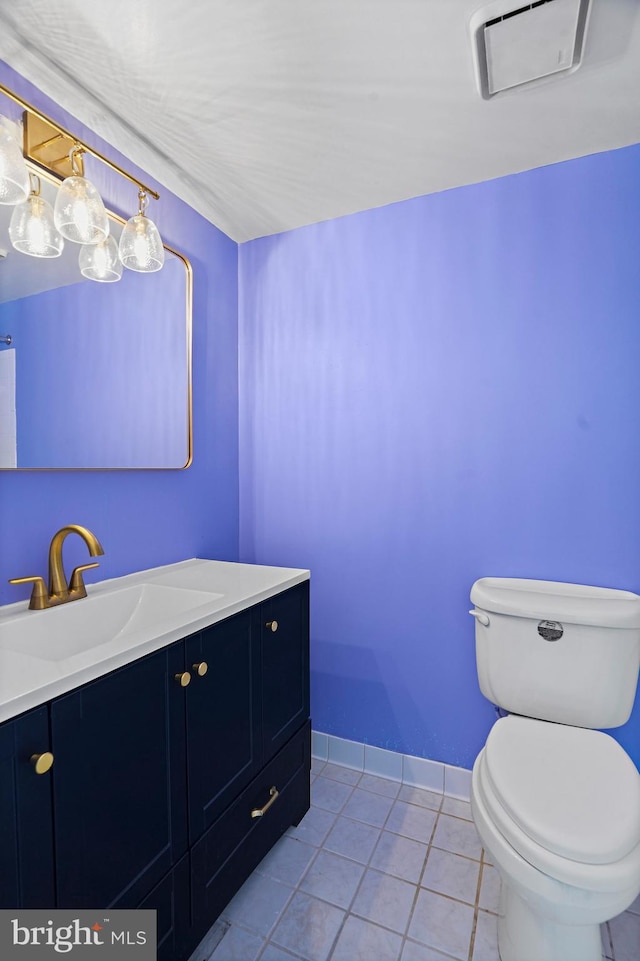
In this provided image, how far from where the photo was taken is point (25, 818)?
28.6 inches

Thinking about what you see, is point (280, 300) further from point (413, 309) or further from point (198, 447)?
point (198, 447)

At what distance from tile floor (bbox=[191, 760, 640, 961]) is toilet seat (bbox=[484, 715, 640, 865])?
451 mm

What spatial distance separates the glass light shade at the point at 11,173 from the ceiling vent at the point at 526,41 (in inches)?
41.9

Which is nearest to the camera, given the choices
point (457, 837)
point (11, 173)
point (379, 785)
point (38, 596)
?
point (11, 173)

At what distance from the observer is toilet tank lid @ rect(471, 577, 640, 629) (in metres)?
1.34

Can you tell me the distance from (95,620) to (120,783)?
1.50ft

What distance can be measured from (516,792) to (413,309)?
5.02 feet

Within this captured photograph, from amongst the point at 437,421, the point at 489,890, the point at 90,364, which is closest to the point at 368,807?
the point at 489,890

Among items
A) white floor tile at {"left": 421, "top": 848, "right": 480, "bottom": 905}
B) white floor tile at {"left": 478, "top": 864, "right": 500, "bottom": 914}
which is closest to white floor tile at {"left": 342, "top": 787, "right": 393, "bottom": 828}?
white floor tile at {"left": 421, "top": 848, "right": 480, "bottom": 905}

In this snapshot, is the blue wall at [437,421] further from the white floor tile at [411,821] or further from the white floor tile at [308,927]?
the white floor tile at [308,927]

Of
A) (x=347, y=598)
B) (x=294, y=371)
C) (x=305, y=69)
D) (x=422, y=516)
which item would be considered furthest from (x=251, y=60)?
(x=347, y=598)

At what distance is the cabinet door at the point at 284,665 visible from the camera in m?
1.36

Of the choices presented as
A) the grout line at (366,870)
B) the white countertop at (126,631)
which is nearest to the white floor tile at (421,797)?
the grout line at (366,870)

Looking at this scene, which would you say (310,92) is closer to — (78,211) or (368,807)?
(78,211)
